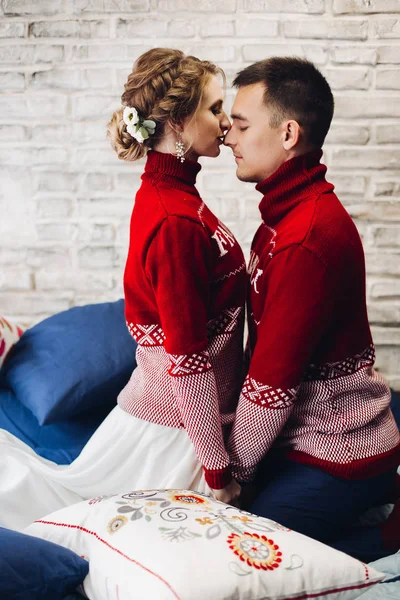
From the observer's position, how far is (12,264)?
8.38 feet

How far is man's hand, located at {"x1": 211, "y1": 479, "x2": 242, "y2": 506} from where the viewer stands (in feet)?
4.44

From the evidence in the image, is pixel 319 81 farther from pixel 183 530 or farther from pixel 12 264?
pixel 12 264

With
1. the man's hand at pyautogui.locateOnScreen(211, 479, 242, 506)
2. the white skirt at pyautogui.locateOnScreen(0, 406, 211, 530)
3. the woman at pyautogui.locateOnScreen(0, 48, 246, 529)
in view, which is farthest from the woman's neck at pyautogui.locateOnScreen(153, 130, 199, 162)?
the man's hand at pyautogui.locateOnScreen(211, 479, 242, 506)

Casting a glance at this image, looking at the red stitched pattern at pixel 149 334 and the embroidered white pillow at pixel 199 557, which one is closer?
the embroidered white pillow at pixel 199 557

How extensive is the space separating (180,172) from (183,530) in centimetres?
76

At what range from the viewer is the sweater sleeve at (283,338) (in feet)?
4.15

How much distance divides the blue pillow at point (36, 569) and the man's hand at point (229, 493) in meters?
0.38

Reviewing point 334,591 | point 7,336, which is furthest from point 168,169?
point 7,336

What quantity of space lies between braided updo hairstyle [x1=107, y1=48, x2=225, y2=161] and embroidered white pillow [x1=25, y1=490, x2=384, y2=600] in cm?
77

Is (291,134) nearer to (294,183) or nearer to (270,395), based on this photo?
(294,183)

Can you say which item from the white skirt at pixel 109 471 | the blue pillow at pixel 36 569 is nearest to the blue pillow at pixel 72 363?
the white skirt at pixel 109 471

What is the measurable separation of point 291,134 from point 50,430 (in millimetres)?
1121

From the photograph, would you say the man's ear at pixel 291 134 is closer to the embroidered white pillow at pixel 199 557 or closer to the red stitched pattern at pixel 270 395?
the red stitched pattern at pixel 270 395

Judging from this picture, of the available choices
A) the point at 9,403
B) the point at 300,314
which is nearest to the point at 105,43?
the point at 9,403
